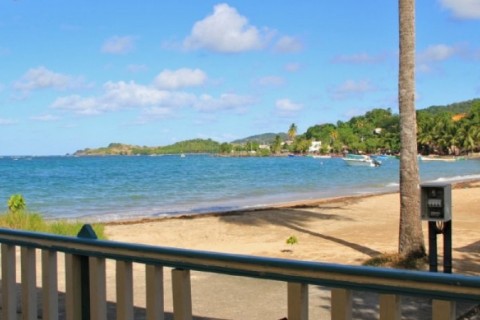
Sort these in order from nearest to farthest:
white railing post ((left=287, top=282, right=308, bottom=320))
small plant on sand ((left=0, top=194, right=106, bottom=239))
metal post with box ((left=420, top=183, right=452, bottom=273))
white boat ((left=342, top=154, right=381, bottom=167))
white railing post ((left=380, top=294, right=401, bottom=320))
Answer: white railing post ((left=380, top=294, right=401, bottom=320))
white railing post ((left=287, top=282, right=308, bottom=320))
metal post with box ((left=420, top=183, right=452, bottom=273))
small plant on sand ((left=0, top=194, right=106, bottom=239))
white boat ((left=342, top=154, right=381, bottom=167))

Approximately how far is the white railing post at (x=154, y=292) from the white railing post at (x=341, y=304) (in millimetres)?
843

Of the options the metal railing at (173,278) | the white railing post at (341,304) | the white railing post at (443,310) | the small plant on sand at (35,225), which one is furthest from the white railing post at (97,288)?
the small plant on sand at (35,225)

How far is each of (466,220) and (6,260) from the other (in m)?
15.4

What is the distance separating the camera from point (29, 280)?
10.5ft

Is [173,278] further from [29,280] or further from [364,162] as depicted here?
[364,162]

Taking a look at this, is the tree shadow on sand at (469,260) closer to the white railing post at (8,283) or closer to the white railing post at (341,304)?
the white railing post at (8,283)

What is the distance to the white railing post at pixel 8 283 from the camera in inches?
131

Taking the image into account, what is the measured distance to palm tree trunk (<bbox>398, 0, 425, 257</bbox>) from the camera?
29.3 feet

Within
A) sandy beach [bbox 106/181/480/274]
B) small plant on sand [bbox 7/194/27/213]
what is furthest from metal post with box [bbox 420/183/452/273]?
small plant on sand [bbox 7/194/27/213]

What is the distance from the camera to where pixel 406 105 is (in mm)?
8922

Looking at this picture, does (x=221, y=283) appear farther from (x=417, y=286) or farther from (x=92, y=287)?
(x=417, y=286)

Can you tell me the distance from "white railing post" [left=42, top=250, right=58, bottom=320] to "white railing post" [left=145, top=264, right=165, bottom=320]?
0.72 meters

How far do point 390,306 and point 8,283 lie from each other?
7.77 ft

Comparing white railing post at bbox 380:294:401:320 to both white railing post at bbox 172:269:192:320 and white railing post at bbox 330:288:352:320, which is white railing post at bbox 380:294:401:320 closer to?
white railing post at bbox 330:288:352:320
